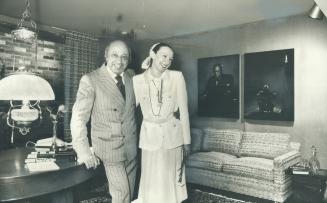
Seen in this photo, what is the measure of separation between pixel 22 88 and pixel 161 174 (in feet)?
4.12

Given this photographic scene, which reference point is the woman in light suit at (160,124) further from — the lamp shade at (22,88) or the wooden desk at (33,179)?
the lamp shade at (22,88)

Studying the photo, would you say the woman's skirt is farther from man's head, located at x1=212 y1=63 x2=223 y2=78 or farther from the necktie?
man's head, located at x1=212 y1=63 x2=223 y2=78

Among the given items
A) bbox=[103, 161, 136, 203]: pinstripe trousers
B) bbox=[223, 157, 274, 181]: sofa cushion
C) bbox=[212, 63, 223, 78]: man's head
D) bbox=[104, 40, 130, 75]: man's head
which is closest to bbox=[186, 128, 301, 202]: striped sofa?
bbox=[223, 157, 274, 181]: sofa cushion

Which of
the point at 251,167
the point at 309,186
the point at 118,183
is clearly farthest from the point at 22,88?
the point at 309,186

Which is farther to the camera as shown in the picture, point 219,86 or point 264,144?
point 219,86

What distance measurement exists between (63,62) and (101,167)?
3.27 metres

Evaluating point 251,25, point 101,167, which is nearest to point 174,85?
point 101,167

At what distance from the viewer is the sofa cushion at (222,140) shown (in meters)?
4.19

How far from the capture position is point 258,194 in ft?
11.3

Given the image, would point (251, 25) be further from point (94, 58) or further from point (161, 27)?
point (94, 58)

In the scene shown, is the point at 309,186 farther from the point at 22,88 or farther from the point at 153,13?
the point at 22,88

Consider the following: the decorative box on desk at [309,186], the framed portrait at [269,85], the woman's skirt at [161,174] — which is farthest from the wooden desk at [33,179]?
the framed portrait at [269,85]

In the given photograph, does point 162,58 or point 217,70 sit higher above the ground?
point 217,70

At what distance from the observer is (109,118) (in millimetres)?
Answer: 1822
